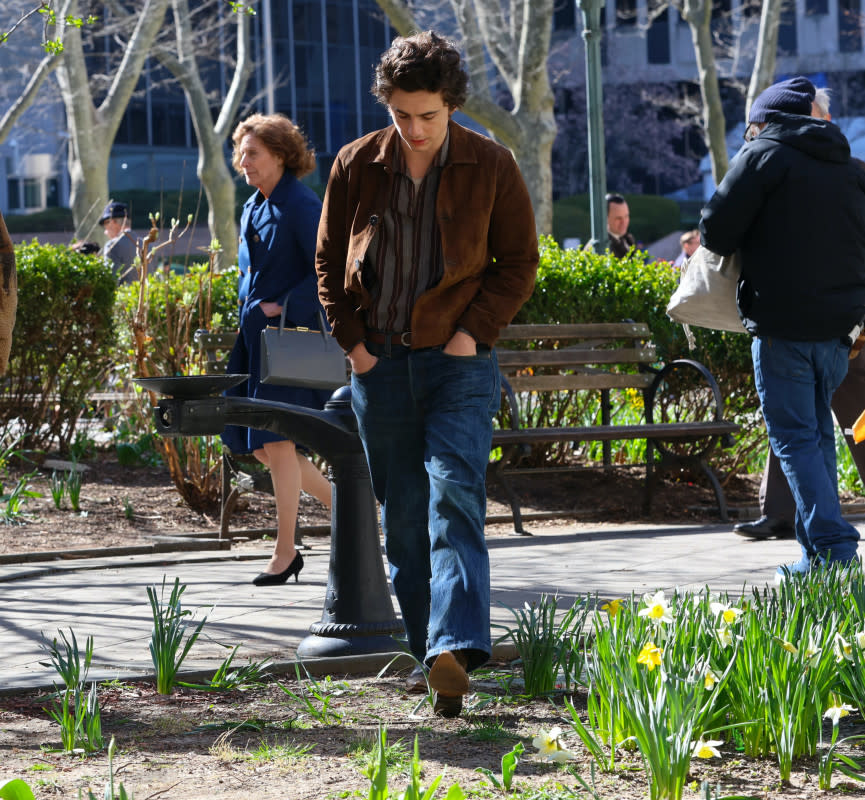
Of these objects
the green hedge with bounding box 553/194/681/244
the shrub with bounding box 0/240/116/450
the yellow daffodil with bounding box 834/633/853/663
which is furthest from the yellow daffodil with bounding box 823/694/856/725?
the green hedge with bounding box 553/194/681/244

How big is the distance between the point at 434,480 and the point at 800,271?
85.9 inches

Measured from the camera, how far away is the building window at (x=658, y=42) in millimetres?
56906

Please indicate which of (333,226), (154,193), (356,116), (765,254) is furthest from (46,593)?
(356,116)

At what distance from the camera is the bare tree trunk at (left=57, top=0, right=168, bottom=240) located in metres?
22.6

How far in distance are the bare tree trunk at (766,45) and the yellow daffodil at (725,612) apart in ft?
71.5

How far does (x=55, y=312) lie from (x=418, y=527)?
6.13 meters

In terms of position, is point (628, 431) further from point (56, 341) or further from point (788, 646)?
point (788, 646)

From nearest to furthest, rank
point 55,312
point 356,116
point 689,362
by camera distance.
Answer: point 689,362, point 55,312, point 356,116

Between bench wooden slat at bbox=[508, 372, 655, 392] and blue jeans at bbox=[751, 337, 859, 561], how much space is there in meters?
2.87

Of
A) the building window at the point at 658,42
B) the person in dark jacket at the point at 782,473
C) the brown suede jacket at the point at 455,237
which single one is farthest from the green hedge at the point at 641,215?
the brown suede jacket at the point at 455,237

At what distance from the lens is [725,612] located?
3012mm

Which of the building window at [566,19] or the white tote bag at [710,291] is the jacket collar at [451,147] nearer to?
the white tote bag at [710,291]

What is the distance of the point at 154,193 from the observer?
48.8m

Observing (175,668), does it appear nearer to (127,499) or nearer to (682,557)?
(682,557)
